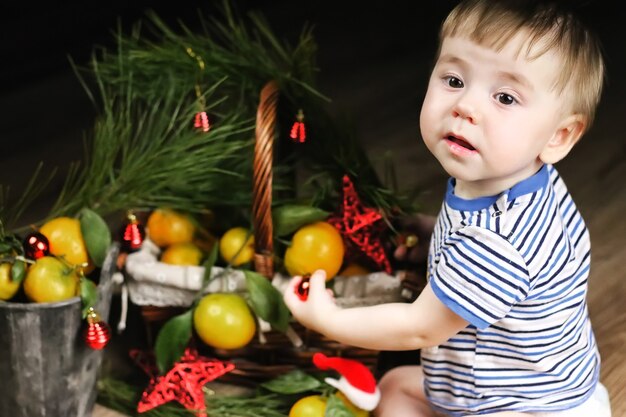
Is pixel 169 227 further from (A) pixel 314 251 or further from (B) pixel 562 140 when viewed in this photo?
(B) pixel 562 140

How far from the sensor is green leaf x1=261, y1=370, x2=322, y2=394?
1.13m

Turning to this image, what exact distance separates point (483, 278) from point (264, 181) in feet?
0.99

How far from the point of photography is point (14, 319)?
3.30 ft

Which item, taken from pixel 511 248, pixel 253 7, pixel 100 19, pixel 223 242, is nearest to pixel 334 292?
pixel 223 242

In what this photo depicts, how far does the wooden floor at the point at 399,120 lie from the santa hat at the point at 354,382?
296 mm

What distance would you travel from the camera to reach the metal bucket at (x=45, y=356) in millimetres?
1011

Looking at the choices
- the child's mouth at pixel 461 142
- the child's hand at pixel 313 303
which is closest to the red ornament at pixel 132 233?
the child's hand at pixel 313 303

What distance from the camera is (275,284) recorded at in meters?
1.15

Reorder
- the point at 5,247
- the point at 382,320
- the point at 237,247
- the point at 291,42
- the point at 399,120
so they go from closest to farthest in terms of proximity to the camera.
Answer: the point at 382,320
the point at 5,247
the point at 237,247
the point at 399,120
the point at 291,42

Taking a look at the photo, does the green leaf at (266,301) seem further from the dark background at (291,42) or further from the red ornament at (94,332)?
the dark background at (291,42)

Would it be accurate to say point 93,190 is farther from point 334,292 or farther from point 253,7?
point 253,7

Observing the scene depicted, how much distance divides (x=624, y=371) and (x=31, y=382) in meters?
0.75

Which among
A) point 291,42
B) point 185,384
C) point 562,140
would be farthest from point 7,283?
point 291,42

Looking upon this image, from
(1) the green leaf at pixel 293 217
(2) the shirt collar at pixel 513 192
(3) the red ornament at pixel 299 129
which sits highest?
(3) the red ornament at pixel 299 129
